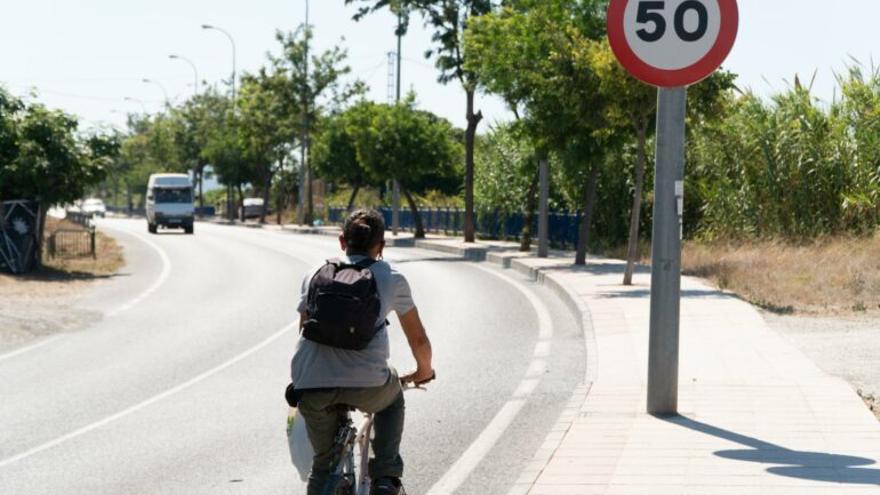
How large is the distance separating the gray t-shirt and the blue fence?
3197cm

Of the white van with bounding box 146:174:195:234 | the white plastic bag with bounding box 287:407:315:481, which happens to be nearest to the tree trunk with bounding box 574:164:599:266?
the white plastic bag with bounding box 287:407:315:481

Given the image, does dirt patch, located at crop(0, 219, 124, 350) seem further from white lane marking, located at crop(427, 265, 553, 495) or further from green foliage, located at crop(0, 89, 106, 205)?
white lane marking, located at crop(427, 265, 553, 495)

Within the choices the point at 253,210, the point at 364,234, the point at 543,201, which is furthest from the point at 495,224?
the point at 253,210

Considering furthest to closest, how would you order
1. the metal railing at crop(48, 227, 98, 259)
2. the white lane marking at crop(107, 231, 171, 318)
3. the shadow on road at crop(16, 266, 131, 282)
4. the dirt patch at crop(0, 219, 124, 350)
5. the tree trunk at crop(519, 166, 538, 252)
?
the tree trunk at crop(519, 166, 538, 252) < the metal railing at crop(48, 227, 98, 259) < the shadow on road at crop(16, 266, 131, 282) < the white lane marking at crop(107, 231, 171, 318) < the dirt patch at crop(0, 219, 124, 350)

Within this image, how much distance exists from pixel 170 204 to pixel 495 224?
2080 centimetres

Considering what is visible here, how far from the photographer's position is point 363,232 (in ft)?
17.7

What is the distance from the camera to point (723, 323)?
15188 millimetres

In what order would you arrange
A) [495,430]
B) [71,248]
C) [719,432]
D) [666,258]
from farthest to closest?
[71,248]
[495,430]
[666,258]
[719,432]

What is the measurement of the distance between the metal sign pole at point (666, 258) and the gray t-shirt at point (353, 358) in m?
3.89

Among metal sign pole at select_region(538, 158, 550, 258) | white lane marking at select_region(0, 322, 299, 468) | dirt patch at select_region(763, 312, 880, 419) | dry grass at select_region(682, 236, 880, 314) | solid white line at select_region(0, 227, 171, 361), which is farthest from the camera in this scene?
metal sign pole at select_region(538, 158, 550, 258)

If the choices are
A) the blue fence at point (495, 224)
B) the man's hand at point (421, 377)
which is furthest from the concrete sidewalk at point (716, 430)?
the blue fence at point (495, 224)

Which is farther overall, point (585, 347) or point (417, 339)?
point (585, 347)

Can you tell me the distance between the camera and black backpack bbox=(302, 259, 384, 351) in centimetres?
513

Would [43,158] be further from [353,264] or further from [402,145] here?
[353,264]
